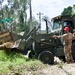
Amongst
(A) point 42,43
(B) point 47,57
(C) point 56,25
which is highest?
(C) point 56,25

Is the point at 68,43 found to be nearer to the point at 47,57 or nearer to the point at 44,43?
the point at 47,57

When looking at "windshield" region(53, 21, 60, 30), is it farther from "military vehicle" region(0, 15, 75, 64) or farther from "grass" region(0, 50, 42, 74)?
"grass" region(0, 50, 42, 74)

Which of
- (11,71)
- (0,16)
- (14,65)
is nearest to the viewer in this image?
(11,71)

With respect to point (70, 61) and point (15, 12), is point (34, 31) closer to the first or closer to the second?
point (70, 61)

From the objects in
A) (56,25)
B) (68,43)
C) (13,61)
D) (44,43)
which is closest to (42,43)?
(44,43)

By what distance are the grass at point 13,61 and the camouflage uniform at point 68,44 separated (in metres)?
1.74

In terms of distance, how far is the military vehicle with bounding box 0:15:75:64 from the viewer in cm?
1477

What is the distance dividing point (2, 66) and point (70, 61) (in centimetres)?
448

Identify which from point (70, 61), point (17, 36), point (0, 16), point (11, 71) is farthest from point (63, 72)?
point (0, 16)

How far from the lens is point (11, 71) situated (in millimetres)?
10547

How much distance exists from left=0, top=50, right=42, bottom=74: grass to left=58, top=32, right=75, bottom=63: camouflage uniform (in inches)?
68.3

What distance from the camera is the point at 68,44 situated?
14508 mm

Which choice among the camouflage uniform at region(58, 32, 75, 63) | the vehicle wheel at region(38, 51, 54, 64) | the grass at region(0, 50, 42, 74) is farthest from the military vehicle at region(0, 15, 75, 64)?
the camouflage uniform at region(58, 32, 75, 63)

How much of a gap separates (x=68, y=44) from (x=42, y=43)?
70.0 inches
